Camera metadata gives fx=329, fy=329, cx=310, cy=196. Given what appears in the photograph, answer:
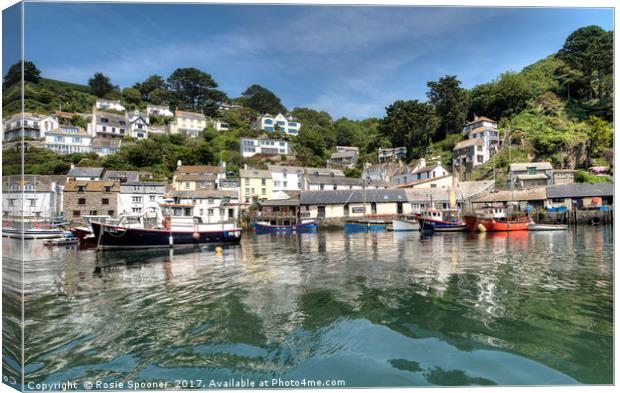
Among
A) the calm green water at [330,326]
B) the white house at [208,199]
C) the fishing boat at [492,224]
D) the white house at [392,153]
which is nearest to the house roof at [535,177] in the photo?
the fishing boat at [492,224]

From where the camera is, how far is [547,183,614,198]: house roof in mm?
28297

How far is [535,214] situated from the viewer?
30.8 meters

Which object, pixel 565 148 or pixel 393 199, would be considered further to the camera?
pixel 393 199

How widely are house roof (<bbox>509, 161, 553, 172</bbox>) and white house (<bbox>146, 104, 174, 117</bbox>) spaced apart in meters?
59.4

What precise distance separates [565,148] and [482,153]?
10.6 metres

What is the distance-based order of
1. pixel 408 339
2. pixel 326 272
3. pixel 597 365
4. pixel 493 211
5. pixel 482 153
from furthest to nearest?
pixel 482 153 → pixel 493 211 → pixel 326 272 → pixel 408 339 → pixel 597 365

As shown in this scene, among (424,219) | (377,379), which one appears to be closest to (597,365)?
(377,379)

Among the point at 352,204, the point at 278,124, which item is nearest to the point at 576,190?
the point at 352,204

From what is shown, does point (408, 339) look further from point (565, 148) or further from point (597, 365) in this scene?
point (565, 148)

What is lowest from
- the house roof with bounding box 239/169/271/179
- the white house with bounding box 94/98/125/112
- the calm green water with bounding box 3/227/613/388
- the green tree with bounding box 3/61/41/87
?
the calm green water with bounding box 3/227/613/388

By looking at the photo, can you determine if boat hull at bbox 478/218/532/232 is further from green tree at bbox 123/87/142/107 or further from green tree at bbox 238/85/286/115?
green tree at bbox 123/87/142/107

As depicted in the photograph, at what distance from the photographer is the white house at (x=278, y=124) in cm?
6550

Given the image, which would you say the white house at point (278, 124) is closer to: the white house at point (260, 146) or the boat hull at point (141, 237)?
the white house at point (260, 146)

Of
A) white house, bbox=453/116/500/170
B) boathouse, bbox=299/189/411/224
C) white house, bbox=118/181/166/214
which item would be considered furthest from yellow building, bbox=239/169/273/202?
white house, bbox=453/116/500/170
